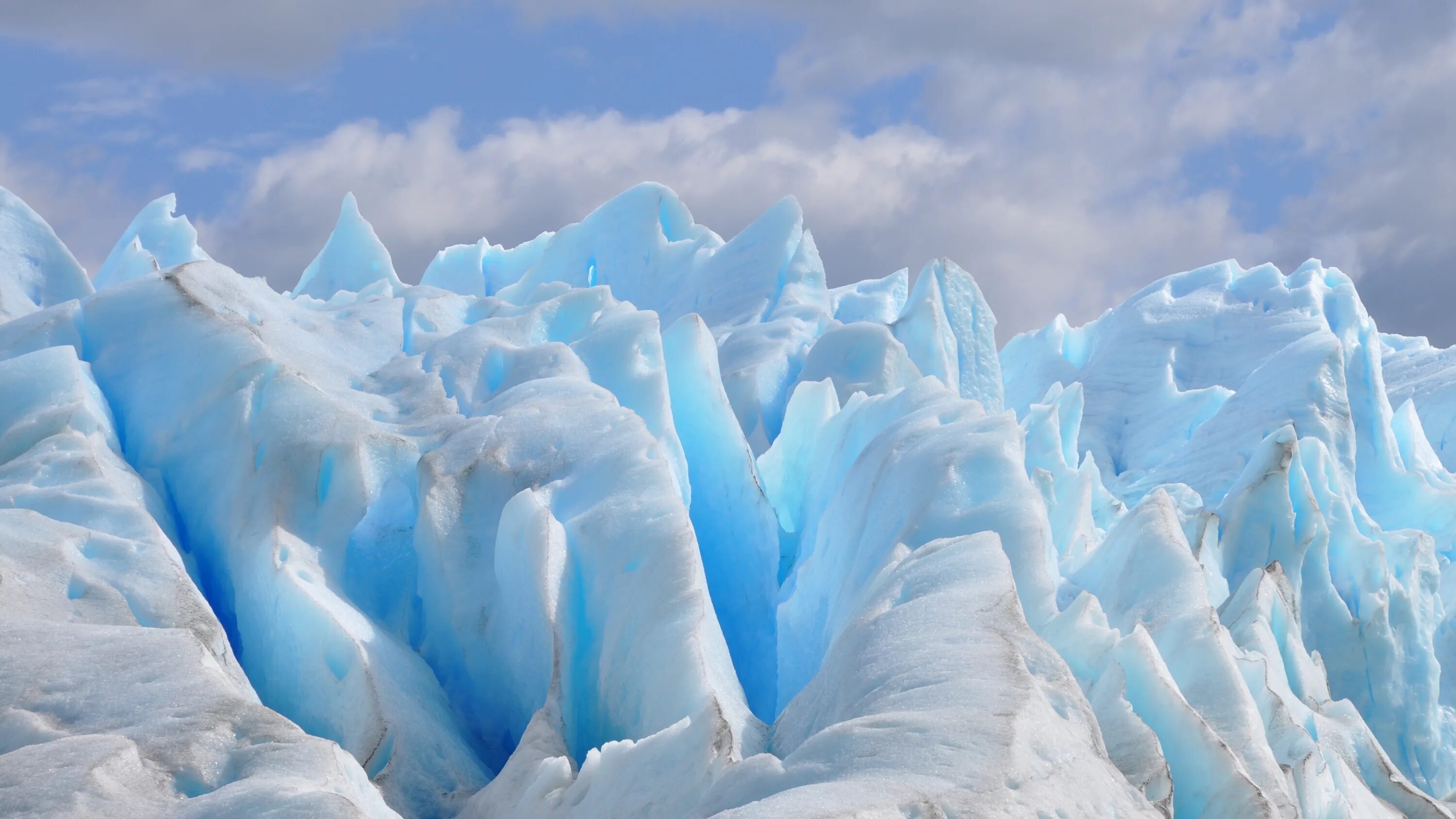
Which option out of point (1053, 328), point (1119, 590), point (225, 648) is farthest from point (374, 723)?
point (1053, 328)

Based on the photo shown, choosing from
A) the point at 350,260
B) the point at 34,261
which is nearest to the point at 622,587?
the point at 34,261

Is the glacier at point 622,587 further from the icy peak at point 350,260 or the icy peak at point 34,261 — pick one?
the icy peak at point 350,260

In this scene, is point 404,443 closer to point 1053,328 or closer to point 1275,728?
point 1275,728

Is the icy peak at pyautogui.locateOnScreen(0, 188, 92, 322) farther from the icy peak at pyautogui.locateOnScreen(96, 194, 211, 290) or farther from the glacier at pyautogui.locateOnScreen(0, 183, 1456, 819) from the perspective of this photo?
the icy peak at pyautogui.locateOnScreen(96, 194, 211, 290)

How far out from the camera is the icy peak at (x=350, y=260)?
15430 millimetres

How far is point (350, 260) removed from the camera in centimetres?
1556

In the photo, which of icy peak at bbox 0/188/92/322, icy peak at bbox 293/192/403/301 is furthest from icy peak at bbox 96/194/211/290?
icy peak at bbox 0/188/92/322

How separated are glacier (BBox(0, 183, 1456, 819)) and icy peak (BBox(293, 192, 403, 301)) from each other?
3243 mm

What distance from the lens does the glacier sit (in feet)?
14.9

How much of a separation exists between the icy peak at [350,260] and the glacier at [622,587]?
3.24 m

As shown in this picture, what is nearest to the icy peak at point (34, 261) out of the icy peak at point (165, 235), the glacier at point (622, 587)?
the glacier at point (622, 587)

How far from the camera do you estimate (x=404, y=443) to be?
7488 mm

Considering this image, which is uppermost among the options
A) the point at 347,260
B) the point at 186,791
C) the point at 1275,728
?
the point at 347,260

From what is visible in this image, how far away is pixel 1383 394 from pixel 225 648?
1304 centimetres
